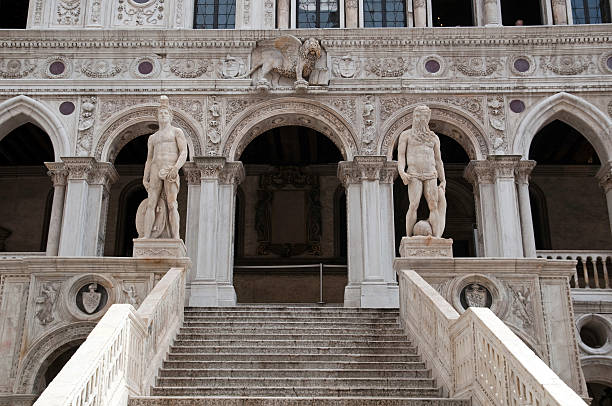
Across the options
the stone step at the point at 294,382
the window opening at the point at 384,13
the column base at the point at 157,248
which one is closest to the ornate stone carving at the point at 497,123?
the window opening at the point at 384,13

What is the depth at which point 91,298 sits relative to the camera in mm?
13422

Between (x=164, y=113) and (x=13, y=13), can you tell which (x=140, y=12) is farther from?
(x=164, y=113)

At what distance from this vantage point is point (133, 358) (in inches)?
379

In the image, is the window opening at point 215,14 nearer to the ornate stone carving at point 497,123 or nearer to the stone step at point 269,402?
the ornate stone carving at point 497,123

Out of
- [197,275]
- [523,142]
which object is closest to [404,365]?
[197,275]

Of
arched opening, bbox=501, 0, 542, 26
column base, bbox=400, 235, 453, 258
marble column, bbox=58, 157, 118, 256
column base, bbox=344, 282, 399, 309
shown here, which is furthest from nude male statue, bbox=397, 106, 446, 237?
arched opening, bbox=501, 0, 542, 26

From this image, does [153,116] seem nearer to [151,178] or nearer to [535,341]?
[151,178]

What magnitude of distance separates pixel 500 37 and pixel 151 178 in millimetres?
9798

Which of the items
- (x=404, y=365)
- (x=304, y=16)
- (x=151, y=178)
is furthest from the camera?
(x=304, y=16)

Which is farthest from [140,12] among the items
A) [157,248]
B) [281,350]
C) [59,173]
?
[281,350]

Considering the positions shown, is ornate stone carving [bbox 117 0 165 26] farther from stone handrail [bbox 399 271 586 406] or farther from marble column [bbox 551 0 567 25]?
stone handrail [bbox 399 271 586 406]

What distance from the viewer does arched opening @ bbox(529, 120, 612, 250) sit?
2277 cm

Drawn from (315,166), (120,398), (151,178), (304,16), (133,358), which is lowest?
(120,398)

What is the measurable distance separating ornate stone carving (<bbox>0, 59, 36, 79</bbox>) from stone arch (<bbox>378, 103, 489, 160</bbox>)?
885cm
